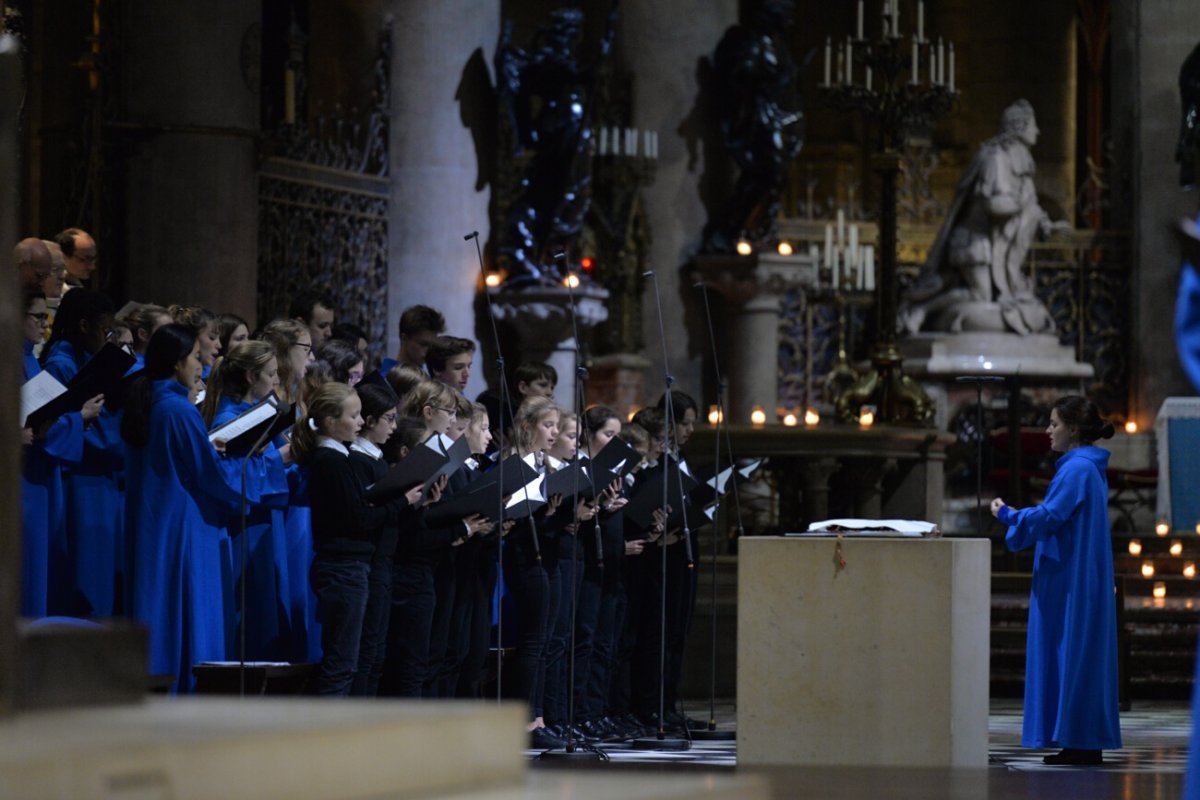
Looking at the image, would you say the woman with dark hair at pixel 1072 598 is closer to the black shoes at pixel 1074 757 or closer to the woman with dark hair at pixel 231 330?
the black shoes at pixel 1074 757

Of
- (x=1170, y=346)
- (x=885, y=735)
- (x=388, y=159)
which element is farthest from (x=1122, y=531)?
(x=885, y=735)

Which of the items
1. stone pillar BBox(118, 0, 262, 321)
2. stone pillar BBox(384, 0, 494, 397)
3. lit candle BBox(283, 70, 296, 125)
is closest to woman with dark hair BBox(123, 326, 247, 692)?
stone pillar BBox(118, 0, 262, 321)

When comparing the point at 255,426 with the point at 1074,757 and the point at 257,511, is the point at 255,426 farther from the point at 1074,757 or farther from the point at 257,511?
the point at 1074,757

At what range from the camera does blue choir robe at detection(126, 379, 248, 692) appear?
782 cm

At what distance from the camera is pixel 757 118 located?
16.3m

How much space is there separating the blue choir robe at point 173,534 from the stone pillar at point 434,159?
678cm

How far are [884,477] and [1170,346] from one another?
5.48 meters

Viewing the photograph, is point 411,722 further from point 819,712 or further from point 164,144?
point 164,144

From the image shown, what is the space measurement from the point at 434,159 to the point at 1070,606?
22.4ft

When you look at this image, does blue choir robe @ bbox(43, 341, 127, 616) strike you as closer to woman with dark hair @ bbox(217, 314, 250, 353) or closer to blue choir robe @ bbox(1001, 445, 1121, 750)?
woman with dark hair @ bbox(217, 314, 250, 353)

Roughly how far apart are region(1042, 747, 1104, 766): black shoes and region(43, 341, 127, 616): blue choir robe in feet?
13.0

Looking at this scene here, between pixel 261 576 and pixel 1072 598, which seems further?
pixel 1072 598

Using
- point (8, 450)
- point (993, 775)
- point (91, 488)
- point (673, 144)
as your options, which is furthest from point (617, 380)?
point (8, 450)

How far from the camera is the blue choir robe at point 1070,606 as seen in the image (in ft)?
31.0
